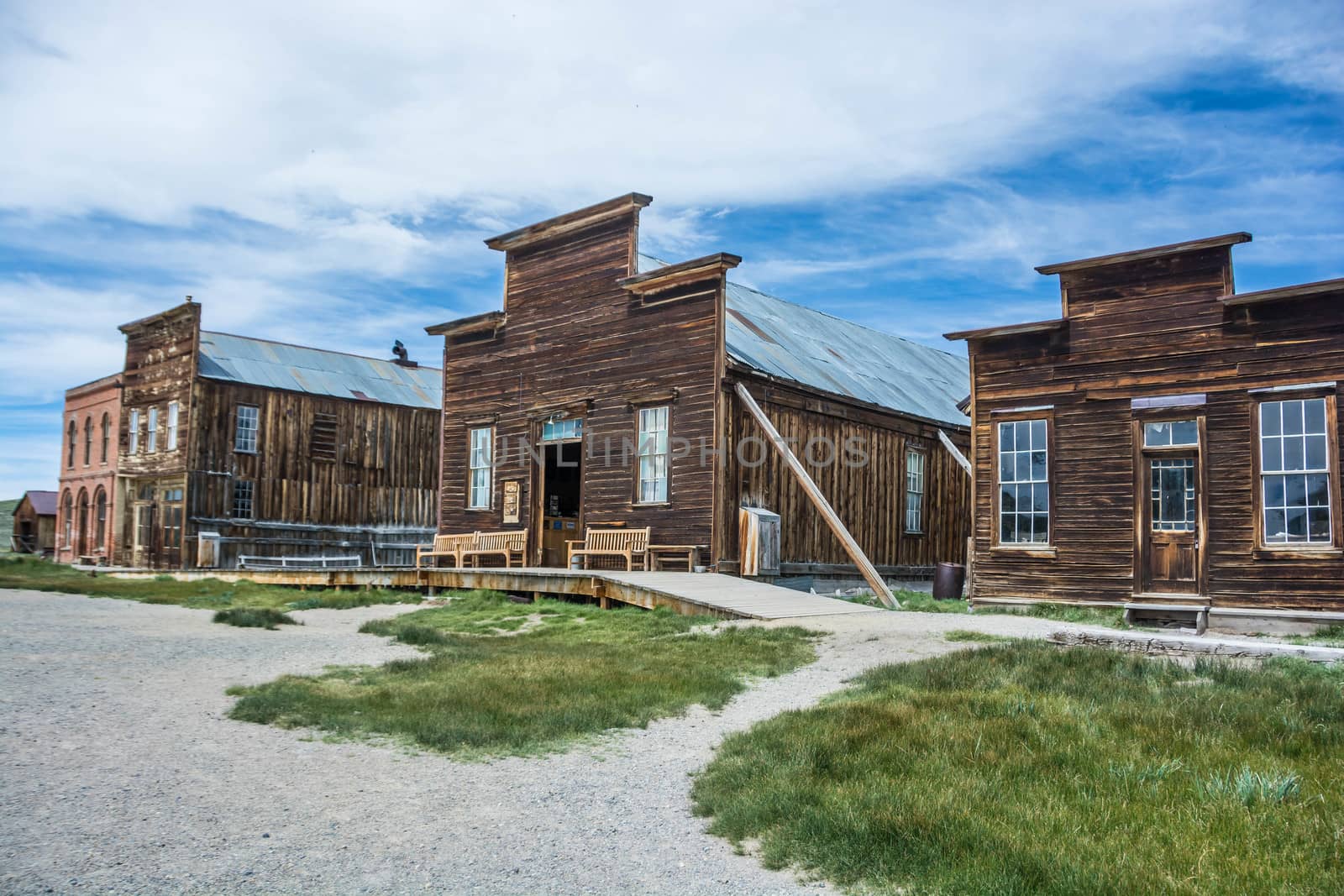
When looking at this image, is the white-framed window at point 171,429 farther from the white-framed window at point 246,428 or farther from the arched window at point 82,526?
the arched window at point 82,526

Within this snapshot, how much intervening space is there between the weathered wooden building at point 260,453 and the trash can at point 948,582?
22818mm

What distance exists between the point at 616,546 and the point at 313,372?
73.6 feet

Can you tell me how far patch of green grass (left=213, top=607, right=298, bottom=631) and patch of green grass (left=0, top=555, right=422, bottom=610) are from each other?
3.38 m

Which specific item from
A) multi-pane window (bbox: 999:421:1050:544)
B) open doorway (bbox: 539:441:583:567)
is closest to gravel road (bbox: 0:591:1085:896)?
multi-pane window (bbox: 999:421:1050:544)

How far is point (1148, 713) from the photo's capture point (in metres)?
7.75

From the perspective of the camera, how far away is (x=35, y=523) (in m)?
51.8

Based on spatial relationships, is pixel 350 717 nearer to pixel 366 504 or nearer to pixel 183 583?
pixel 183 583

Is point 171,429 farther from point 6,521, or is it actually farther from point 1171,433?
point 6,521

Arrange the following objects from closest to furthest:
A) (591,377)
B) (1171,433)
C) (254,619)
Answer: (254,619) → (1171,433) → (591,377)

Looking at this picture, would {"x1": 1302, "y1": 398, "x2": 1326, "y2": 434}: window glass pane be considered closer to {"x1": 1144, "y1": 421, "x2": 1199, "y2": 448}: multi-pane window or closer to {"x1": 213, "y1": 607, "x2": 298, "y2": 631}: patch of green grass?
{"x1": 1144, "y1": 421, "x2": 1199, "y2": 448}: multi-pane window

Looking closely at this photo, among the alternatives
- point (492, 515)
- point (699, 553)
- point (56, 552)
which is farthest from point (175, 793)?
point (56, 552)

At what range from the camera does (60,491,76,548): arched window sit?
4299 cm

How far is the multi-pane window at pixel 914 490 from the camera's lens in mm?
25656

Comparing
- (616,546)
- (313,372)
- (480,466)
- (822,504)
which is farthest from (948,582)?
(313,372)
